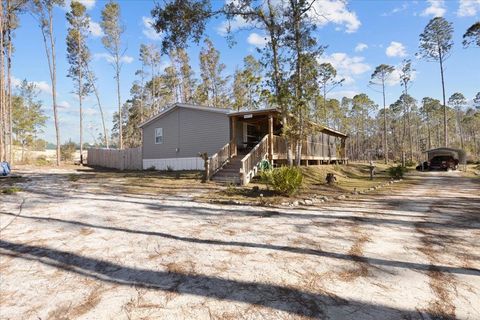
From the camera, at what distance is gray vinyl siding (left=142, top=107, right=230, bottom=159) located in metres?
17.4

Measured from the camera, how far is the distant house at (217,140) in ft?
48.1

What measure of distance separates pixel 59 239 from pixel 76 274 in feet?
5.68

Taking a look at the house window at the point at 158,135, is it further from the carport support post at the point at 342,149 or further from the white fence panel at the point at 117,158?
the carport support post at the point at 342,149

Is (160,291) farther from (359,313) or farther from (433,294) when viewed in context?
(433,294)

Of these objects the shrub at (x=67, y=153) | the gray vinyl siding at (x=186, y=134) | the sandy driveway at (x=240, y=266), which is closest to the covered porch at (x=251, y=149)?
the gray vinyl siding at (x=186, y=134)

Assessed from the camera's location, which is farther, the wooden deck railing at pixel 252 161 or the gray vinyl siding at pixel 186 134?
the gray vinyl siding at pixel 186 134

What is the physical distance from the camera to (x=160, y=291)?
9.35 ft

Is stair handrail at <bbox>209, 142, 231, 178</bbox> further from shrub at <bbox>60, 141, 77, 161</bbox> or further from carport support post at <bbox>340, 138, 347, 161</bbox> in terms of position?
shrub at <bbox>60, 141, 77, 161</bbox>

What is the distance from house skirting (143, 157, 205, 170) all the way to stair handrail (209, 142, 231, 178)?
3397 millimetres

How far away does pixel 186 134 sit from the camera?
19.0 meters

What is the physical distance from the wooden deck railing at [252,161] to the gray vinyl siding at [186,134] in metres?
3.36

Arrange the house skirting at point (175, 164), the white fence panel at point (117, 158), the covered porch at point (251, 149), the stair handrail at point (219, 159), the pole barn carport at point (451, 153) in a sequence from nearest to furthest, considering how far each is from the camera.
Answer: the covered porch at point (251, 149)
the stair handrail at point (219, 159)
the house skirting at point (175, 164)
the white fence panel at point (117, 158)
the pole barn carport at point (451, 153)

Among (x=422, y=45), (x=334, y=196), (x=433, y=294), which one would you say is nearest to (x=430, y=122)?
(x=422, y=45)

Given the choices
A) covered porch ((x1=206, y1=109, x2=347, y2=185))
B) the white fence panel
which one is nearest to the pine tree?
the white fence panel
